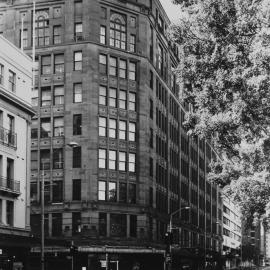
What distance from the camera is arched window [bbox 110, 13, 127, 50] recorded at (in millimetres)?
76562

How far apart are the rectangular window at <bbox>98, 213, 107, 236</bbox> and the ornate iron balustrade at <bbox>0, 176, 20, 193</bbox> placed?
23.7m

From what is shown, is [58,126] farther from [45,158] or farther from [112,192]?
[112,192]

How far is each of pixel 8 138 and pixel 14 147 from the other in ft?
3.29

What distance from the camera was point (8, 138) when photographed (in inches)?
1912

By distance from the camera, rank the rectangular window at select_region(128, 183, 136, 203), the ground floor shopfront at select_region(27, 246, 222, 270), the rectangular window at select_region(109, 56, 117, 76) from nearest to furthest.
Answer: the ground floor shopfront at select_region(27, 246, 222, 270)
the rectangular window at select_region(128, 183, 136, 203)
the rectangular window at select_region(109, 56, 117, 76)

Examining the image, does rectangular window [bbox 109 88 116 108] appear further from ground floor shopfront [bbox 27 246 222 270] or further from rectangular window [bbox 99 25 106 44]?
ground floor shopfront [bbox 27 246 222 270]

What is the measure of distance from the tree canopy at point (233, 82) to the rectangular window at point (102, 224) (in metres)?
47.6

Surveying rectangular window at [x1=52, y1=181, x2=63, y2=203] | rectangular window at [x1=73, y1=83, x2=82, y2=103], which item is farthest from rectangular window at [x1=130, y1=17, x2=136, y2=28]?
rectangular window at [x1=52, y1=181, x2=63, y2=203]

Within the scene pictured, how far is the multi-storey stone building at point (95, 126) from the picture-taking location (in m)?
72.0

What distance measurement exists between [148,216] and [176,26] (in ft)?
→ 177

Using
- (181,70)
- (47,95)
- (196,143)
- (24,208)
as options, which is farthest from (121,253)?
(181,70)

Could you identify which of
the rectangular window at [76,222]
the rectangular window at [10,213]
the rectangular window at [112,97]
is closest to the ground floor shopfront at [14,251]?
the rectangular window at [10,213]

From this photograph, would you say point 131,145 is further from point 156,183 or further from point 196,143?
point 196,143

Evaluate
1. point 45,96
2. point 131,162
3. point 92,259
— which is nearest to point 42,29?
point 45,96
